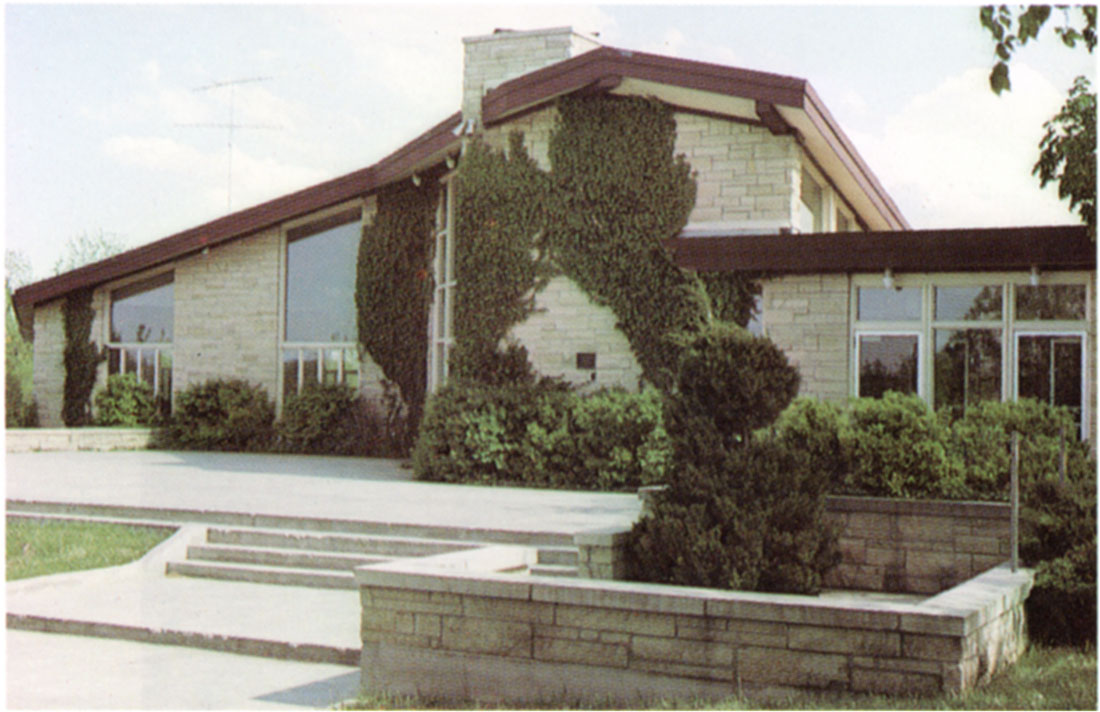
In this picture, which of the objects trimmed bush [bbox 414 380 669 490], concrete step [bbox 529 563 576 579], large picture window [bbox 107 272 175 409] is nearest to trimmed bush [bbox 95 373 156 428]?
large picture window [bbox 107 272 175 409]

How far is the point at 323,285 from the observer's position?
22734 millimetres

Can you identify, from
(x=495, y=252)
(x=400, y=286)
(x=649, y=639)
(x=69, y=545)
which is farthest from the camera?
(x=400, y=286)

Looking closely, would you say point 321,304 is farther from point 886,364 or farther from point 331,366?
point 886,364

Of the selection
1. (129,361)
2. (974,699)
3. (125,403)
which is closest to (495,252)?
(125,403)

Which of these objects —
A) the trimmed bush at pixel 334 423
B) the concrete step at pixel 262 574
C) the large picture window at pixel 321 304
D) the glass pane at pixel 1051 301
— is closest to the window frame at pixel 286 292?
the large picture window at pixel 321 304

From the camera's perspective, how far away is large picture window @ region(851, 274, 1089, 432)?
47.8 feet

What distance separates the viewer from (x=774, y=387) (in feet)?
25.9

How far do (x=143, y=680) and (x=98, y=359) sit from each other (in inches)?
723

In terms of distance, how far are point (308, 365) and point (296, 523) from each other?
463 inches

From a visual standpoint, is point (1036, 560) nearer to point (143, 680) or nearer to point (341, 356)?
point (143, 680)

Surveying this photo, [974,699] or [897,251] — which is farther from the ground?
[897,251]

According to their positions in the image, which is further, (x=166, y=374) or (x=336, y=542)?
(x=166, y=374)

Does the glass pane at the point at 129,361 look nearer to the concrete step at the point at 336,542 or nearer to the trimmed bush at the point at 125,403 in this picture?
the trimmed bush at the point at 125,403

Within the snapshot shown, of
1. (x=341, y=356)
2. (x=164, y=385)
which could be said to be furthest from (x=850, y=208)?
(x=164, y=385)
